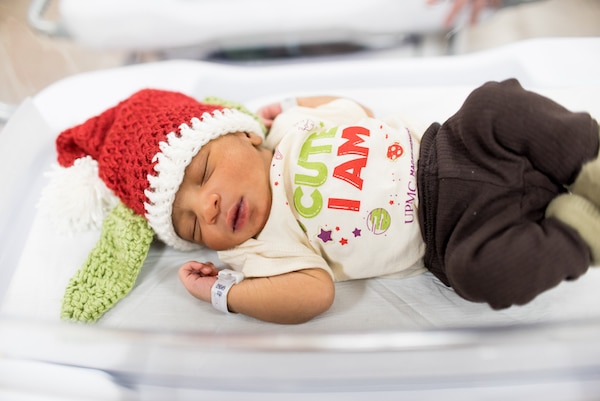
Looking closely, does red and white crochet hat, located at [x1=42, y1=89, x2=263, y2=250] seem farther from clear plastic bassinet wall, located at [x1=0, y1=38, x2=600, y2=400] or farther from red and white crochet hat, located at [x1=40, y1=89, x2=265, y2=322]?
clear plastic bassinet wall, located at [x1=0, y1=38, x2=600, y2=400]

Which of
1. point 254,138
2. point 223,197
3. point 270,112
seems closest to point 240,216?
point 223,197

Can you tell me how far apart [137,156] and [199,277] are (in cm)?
20

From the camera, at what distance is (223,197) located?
777mm

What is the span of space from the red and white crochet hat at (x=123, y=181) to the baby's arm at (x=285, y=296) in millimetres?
144

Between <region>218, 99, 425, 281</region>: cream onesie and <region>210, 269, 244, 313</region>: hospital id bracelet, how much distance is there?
0.06 ft

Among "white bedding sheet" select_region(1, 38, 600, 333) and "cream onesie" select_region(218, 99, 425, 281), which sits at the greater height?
"cream onesie" select_region(218, 99, 425, 281)

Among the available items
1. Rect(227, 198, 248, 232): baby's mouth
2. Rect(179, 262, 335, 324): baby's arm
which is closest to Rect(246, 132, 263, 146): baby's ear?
Rect(227, 198, 248, 232): baby's mouth

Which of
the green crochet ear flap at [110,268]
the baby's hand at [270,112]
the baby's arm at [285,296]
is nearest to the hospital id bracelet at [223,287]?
the baby's arm at [285,296]

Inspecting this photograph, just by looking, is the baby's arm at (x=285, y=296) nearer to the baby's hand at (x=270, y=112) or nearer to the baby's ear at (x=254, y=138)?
the baby's ear at (x=254, y=138)

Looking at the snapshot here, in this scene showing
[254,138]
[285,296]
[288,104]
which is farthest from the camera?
[288,104]

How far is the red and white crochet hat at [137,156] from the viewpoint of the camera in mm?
762

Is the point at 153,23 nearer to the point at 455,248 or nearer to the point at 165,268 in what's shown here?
the point at 165,268

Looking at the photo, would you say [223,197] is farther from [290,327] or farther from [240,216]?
[290,327]

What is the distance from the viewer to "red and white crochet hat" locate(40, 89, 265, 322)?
0.77 metres
